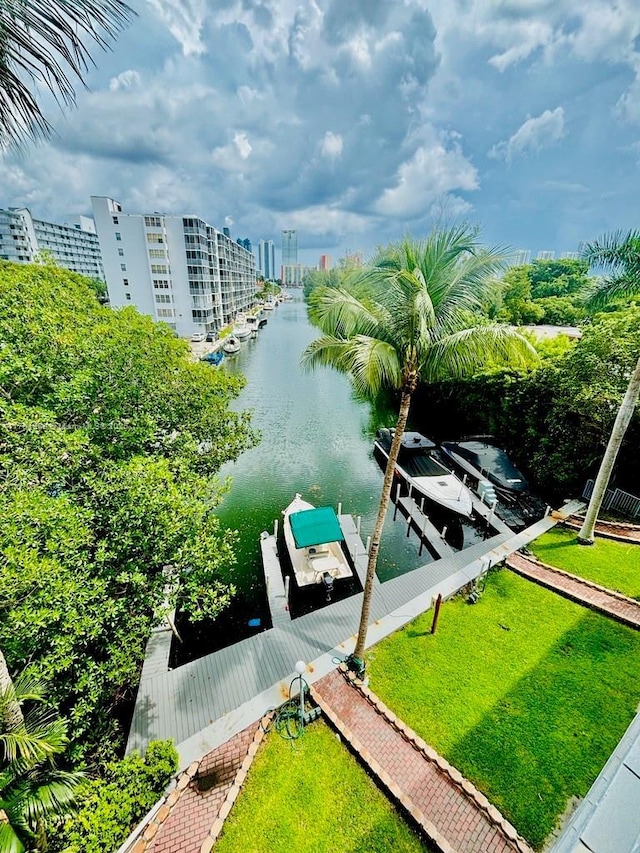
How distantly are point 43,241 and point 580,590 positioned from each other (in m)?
116

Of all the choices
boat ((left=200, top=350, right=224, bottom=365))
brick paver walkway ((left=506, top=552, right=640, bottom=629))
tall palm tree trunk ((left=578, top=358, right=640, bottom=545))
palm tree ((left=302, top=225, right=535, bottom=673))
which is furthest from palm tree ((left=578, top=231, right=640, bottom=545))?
boat ((left=200, top=350, right=224, bottom=365))

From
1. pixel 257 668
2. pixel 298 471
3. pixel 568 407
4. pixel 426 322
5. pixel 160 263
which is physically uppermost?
pixel 160 263

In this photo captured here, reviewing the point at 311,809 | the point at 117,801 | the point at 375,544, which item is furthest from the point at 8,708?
the point at 375,544

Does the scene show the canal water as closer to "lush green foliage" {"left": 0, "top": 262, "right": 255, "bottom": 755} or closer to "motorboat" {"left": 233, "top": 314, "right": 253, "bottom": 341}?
"lush green foliage" {"left": 0, "top": 262, "right": 255, "bottom": 755}

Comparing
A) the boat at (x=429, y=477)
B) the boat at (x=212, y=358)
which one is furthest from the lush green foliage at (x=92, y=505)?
the boat at (x=212, y=358)

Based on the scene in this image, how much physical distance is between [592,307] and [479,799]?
11.6 m

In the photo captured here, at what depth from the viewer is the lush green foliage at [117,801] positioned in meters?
4.60

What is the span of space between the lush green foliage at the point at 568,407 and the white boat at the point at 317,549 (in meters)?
9.82

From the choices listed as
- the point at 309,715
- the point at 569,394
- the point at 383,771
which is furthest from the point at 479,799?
the point at 569,394

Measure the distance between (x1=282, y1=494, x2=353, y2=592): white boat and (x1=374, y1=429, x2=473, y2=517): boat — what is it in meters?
5.10

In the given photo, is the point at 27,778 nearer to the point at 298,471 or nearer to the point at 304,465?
the point at 298,471

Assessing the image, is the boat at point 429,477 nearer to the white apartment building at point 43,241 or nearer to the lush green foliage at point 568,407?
the lush green foliage at point 568,407

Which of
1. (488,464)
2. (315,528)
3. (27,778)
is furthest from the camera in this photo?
(488,464)

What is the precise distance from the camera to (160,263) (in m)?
43.1
